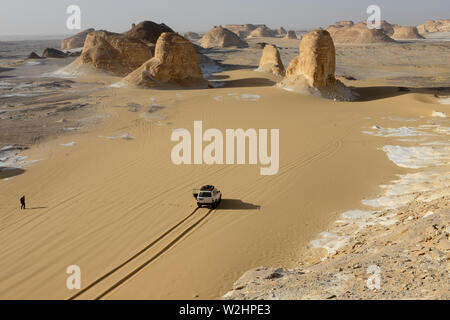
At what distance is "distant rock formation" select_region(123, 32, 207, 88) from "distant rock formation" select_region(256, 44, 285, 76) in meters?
10.1

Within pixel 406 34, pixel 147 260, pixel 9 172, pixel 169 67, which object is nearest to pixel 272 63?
pixel 169 67

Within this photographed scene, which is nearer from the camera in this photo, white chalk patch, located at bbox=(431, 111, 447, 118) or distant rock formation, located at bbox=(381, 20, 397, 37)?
white chalk patch, located at bbox=(431, 111, 447, 118)

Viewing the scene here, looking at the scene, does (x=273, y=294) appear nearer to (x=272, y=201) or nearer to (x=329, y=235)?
(x=329, y=235)

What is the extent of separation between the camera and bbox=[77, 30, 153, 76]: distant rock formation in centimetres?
3903

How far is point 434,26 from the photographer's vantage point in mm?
136625

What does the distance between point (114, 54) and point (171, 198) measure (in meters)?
31.0

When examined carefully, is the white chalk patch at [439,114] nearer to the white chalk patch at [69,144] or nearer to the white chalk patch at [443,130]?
the white chalk patch at [443,130]

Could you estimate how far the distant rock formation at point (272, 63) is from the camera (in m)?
39.1

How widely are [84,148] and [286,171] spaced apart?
30.5 ft

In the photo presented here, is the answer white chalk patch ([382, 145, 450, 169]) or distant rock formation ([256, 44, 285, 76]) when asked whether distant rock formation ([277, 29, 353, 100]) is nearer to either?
distant rock formation ([256, 44, 285, 76])

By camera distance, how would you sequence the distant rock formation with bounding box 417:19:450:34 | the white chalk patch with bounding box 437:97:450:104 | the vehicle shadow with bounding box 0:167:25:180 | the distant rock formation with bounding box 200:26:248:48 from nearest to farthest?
the vehicle shadow with bounding box 0:167:25:180
the white chalk patch with bounding box 437:97:450:104
the distant rock formation with bounding box 200:26:248:48
the distant rock formation with bounding box 417:19:450:34

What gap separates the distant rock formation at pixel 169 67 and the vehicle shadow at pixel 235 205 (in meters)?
20.2

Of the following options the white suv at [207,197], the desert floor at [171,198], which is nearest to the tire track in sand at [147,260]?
the desert floor at [171,198]

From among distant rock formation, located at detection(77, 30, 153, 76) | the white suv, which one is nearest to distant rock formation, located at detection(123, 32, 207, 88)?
distant rock formation, located at detection(77, 30, 153, 76)
